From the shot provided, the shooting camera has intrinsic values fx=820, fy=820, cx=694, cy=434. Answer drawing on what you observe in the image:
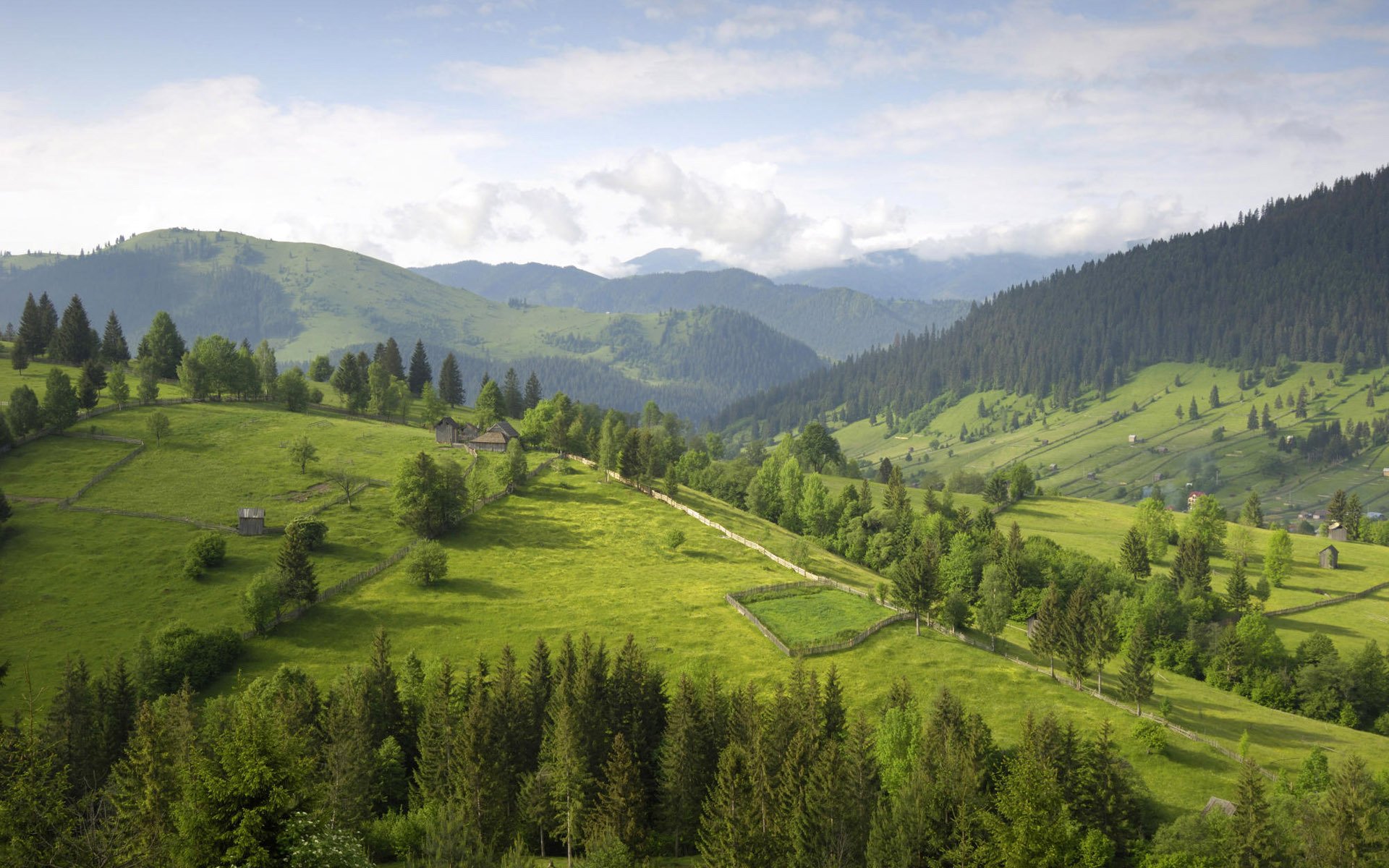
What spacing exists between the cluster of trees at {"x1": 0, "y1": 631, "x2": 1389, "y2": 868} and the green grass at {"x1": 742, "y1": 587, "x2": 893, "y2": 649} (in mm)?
15920

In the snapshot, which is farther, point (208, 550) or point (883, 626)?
point (208, 550)

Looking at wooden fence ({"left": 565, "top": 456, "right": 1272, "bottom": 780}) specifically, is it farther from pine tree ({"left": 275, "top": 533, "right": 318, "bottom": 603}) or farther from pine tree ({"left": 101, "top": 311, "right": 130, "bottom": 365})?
pine tree ({"left": 101, "top": 311, "right": 130, "bottom": 365})

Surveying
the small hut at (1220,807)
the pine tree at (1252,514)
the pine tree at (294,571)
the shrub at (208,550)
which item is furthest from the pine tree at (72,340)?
the pine tree at (1252,514)

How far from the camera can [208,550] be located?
Answer: 87.2 m

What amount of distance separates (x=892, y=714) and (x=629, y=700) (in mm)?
20434

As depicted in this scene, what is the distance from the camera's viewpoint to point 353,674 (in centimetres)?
6544

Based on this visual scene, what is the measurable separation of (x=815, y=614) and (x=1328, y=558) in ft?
321

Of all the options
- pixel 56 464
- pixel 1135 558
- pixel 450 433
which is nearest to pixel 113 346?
pixel 56 464

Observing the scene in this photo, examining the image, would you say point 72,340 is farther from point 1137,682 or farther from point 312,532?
point 1137,682

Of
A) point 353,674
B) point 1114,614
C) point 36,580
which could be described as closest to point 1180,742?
point 1114,614

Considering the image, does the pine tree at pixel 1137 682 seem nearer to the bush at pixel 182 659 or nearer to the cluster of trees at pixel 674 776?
the cluster of trees at pixel 674 776

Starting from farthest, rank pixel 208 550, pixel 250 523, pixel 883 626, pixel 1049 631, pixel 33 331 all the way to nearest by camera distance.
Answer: pixel 33 331
pixel 250 523
pixel 208 550
pixel 883 626
pixel 1049 631

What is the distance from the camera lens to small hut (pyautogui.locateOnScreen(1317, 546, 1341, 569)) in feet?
427

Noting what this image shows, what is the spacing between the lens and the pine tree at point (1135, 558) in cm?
12056
